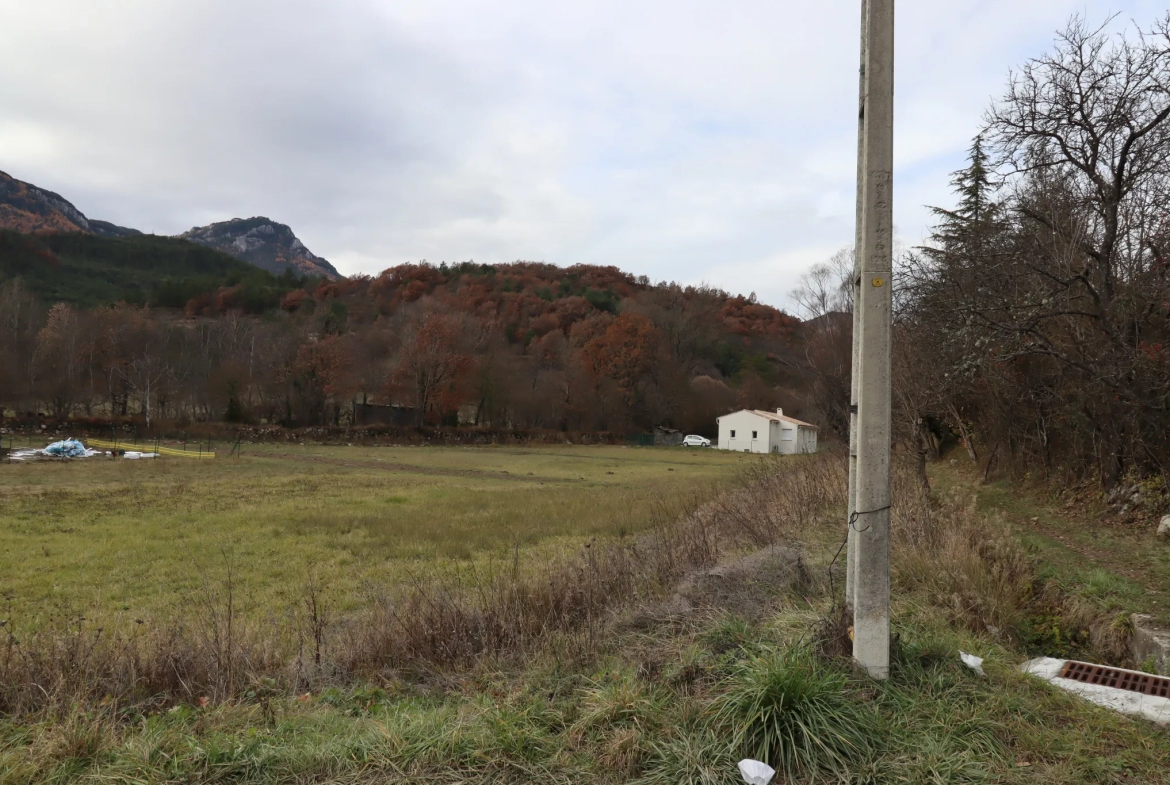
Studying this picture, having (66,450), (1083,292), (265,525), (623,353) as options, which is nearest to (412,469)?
(66,450)

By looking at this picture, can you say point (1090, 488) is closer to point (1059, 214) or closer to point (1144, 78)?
point (1059, 214)

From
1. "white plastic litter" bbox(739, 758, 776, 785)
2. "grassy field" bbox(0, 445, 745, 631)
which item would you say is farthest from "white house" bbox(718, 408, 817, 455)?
"white plastic litter" bbox(739, 758, 776, 785)

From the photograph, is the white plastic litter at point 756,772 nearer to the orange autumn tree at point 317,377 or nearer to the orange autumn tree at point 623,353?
the orange autumn tree at point 317,377

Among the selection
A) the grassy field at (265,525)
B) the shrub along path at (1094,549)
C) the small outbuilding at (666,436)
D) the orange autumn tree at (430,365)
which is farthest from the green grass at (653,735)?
the small outbuilding at (666,436)

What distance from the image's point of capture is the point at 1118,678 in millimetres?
4566

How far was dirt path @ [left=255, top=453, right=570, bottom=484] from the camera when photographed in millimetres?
32756

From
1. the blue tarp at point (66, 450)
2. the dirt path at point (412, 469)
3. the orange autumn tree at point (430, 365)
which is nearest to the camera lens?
the dirt path at point (412, 469)

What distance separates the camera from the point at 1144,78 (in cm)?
1173

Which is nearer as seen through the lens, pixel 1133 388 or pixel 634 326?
pixel 1133 388

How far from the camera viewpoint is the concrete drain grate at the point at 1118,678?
433cm

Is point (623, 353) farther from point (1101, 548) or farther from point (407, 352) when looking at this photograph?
point (1101, 548)

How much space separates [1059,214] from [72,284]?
4520 inches

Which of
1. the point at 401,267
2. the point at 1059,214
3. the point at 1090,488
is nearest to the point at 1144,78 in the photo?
the point at 1059,214

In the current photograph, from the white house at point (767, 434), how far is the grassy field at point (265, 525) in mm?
33236
